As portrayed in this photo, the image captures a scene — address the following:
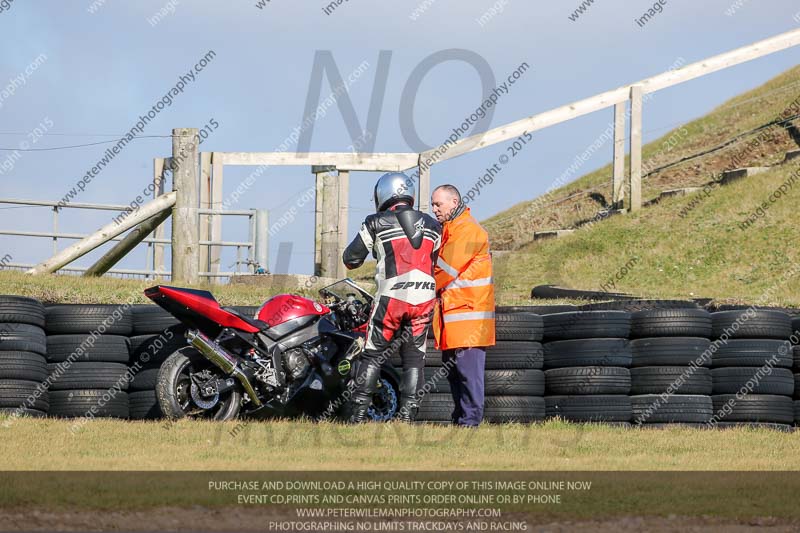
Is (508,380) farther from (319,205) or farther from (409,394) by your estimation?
(319,205)

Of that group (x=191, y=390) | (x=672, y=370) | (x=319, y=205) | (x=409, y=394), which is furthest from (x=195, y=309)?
(x=319, y=205)

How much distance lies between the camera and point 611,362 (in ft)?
36.1

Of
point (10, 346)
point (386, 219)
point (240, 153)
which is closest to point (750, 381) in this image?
point (386, 219)

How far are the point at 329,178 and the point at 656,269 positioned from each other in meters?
5.93

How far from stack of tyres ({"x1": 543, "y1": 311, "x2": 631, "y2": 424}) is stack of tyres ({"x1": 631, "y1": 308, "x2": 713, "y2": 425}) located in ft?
0.40

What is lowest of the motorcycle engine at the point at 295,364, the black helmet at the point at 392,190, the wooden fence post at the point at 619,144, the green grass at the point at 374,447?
the green grass at the point at 374,447

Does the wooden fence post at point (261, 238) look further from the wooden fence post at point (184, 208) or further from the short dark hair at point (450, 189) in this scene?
the short dark hair at point (450, 189)

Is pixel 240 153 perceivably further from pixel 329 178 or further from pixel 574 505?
pixel 574 505

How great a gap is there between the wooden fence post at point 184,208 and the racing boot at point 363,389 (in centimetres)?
613

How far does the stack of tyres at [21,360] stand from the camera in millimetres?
10562

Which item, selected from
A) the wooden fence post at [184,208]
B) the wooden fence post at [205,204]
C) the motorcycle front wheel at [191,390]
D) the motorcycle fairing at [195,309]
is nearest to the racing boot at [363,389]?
the motorcycle front wheel at [191,390]

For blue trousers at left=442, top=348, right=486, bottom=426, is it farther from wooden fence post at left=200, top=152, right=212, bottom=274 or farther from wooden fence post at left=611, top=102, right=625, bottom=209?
wooden fence post at left=611, top=102, right=625, bottom=209

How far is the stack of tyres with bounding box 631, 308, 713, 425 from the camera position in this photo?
431 inches

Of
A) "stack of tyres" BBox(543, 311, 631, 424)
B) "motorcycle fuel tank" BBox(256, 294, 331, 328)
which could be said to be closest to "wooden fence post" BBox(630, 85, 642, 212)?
"stack of tyres" BBox(543, 311, 631, 424)
